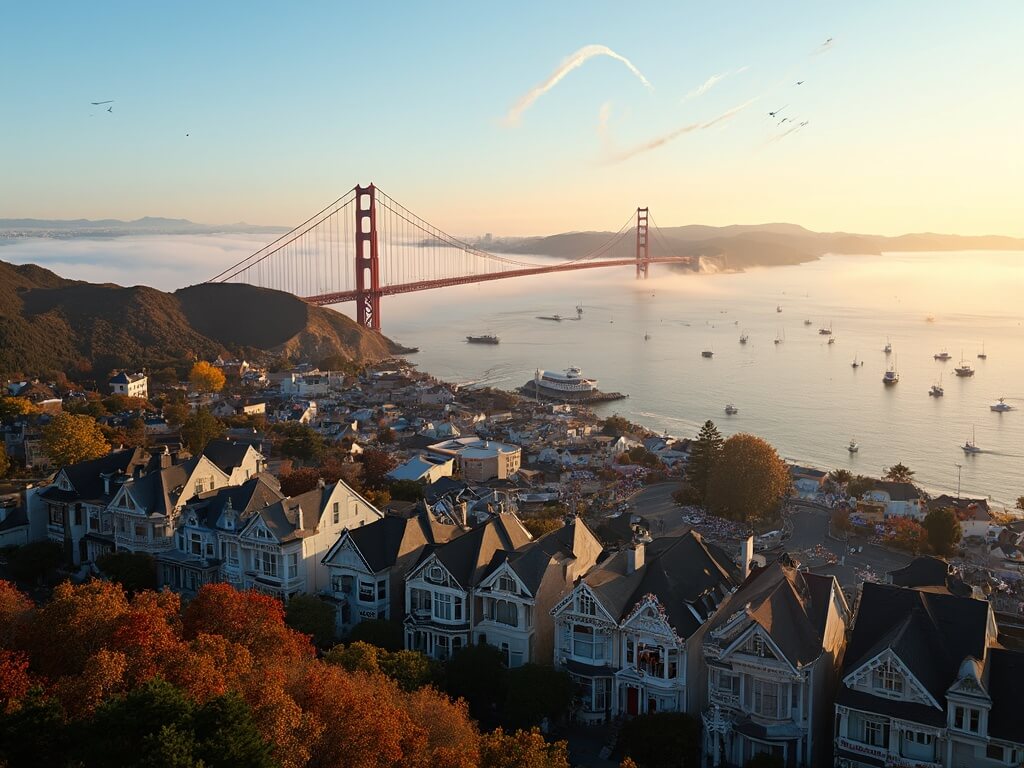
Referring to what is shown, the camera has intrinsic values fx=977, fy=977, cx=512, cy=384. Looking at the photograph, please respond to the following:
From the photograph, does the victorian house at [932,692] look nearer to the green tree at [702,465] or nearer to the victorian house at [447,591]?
the victorian house at [447,591]

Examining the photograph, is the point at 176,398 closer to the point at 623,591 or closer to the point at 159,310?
the point at 159,310

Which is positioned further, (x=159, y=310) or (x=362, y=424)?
(x=159, y=310)

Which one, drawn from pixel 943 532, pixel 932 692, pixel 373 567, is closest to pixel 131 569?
pixel 373 567

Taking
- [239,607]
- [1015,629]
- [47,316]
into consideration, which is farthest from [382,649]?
[47,316]

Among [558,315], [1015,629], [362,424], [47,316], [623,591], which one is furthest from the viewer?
[558,315]

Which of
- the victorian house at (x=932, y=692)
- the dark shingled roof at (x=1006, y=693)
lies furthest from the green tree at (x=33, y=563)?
the dark shingled roof at (x=1006, y=693)

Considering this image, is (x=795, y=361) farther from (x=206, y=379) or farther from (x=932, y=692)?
(x=932, y=692)

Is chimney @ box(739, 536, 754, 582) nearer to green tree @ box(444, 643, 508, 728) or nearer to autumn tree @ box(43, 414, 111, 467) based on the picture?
green tree @ box(444, 643, 508, 728)
